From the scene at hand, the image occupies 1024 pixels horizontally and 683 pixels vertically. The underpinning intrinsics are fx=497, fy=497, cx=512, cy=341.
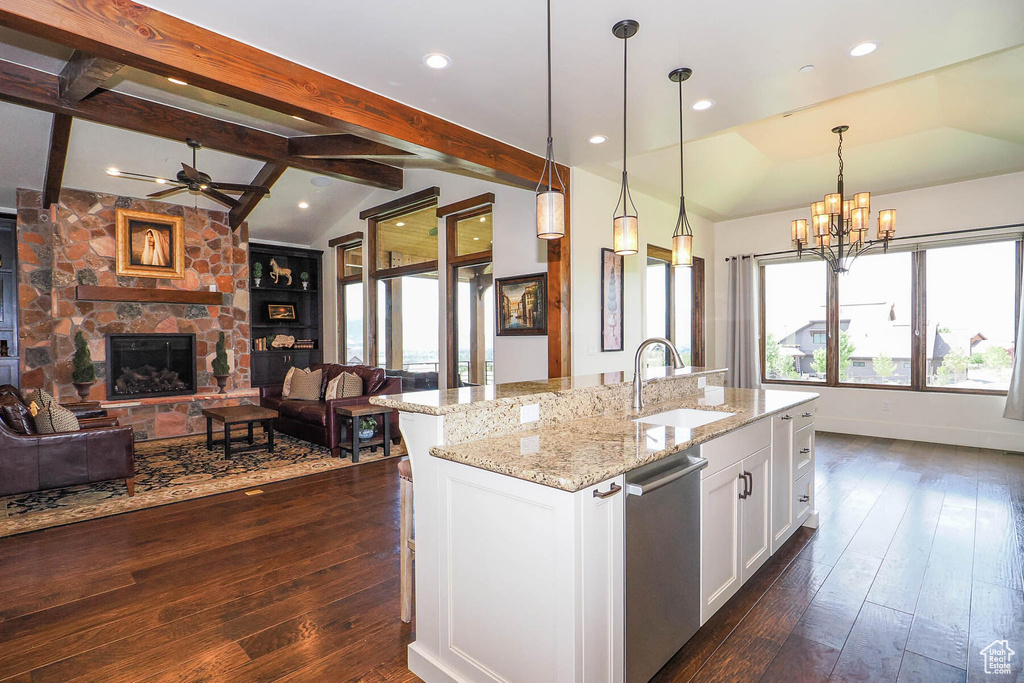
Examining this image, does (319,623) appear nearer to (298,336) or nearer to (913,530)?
(913,530)

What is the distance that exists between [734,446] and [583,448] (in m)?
0.86

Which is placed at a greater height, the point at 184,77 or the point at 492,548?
the point at 184,77

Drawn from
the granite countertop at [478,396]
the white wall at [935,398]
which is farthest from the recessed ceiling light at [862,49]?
the white wall at [935,398]

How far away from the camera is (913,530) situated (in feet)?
10.4

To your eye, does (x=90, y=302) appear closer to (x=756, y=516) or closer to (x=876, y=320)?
(x=756, y=516)

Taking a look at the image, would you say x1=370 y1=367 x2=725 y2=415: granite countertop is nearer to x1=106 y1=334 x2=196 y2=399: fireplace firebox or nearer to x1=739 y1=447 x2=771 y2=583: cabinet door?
x1=739 y1=447 x2=771 y2=583: cabinet door

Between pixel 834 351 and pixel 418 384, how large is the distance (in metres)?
5.37

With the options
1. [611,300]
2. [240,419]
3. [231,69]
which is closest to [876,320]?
[611,300]

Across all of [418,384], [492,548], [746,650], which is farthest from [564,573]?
[418,384]

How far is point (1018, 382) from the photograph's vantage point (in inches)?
193

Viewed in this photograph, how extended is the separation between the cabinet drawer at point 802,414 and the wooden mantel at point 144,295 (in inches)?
281

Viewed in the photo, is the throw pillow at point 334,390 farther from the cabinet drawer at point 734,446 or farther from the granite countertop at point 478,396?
the cabinet drawer at point 734,446

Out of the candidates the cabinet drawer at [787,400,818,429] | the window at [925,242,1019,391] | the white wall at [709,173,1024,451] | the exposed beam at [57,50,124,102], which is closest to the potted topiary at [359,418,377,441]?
the exposed beam at [57,50,124,102]

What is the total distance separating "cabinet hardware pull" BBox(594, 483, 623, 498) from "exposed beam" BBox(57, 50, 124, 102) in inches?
140
